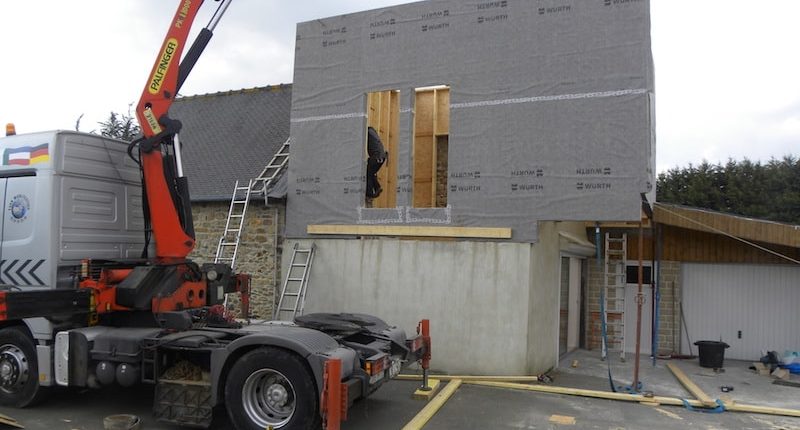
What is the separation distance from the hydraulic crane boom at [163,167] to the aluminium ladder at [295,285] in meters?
3.06

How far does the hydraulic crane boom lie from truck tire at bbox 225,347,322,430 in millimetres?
2338

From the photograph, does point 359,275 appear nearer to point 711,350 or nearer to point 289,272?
point 289,272

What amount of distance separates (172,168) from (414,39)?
4842 millimetres

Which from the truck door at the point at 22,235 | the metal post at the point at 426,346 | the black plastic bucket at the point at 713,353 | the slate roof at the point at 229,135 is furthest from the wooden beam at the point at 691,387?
the truck door at the point at 22,235

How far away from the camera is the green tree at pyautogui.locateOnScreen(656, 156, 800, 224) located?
104ft

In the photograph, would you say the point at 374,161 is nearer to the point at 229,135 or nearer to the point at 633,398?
the point at 229,135

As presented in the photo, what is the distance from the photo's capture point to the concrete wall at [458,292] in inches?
354

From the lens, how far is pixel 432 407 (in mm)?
7199

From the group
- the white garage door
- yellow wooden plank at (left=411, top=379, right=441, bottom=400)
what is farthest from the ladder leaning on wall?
the white garage door

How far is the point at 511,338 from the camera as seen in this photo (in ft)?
29.3

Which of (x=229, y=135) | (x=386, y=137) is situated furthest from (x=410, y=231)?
(x=229, y=135)

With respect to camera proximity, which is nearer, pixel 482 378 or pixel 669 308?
pixel 482 378

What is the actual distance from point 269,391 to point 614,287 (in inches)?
363

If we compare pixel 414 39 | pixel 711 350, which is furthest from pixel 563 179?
pixel 711 350
